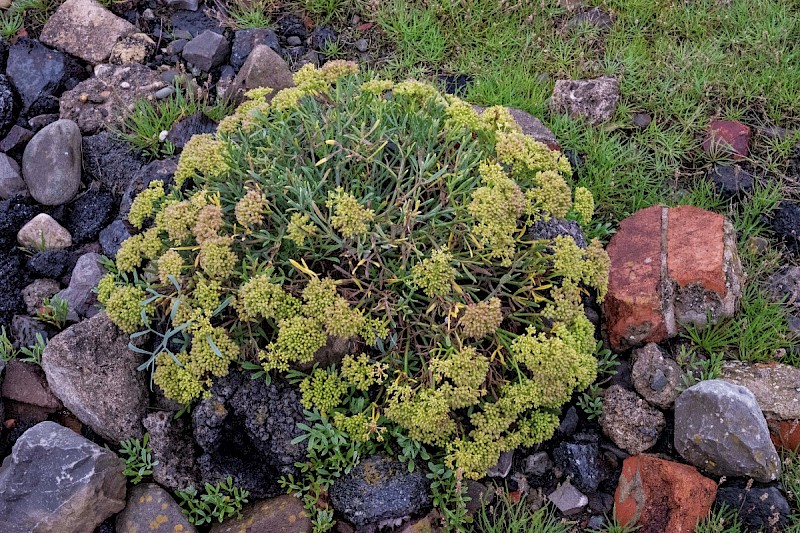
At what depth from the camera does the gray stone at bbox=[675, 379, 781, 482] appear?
3.15 m

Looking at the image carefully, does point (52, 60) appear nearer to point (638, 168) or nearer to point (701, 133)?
point (638, 168)

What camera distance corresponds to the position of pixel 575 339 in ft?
10.5

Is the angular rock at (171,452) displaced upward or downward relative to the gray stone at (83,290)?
downward

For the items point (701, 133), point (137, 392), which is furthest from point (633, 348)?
point (137, 392)

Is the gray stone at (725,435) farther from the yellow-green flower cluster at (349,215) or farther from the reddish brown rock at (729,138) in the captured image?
the reddish brown rock at (729,138)

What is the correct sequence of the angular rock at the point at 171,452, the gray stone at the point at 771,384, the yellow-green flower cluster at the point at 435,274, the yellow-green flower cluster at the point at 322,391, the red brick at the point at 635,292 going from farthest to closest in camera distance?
the red brick at the point at 635,292 < the gray stone at the point at 771,384 < the angular rock at the point at 171,452 < the yellow-green flower cluster at the point at 322,391 < the yellow-green flower cluster at the point at 435,274

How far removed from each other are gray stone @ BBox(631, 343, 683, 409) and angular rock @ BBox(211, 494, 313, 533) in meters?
1.65

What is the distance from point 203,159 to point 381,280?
38.5 inches

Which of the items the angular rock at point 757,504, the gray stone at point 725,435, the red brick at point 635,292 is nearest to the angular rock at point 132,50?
the red brick at point 635,292

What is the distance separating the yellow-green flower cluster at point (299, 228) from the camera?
3023 mm

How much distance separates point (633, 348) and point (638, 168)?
4.26 feet

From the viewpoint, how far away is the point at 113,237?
4.02 m

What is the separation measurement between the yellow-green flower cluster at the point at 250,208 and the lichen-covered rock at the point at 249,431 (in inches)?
26.3

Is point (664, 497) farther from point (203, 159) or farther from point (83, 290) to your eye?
point (83, 290)
